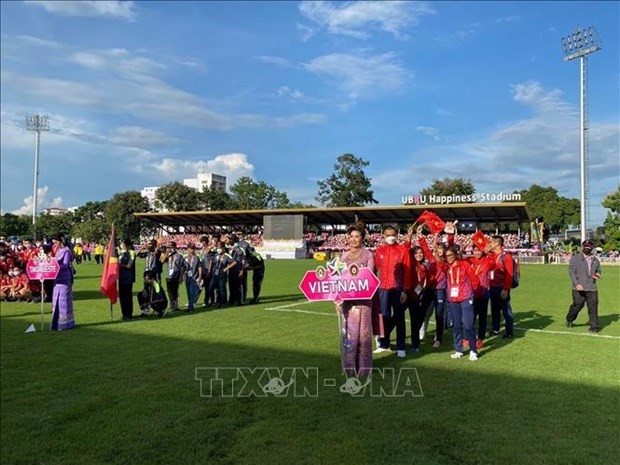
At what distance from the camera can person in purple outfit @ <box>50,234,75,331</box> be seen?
31.7ft

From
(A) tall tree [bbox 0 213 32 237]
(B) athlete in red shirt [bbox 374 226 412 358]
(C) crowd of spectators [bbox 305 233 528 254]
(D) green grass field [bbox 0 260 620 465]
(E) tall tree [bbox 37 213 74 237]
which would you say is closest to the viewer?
(D) green grass field [bbox 0 260 620 465]

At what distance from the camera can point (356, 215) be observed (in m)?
61.5

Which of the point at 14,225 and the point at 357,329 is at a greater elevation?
the point at 14,225

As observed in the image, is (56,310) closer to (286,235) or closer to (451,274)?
(451,274)

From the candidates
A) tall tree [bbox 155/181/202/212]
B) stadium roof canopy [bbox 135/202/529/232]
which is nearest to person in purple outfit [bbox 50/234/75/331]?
stadium roof canopy [bbox 135/202/529/232]

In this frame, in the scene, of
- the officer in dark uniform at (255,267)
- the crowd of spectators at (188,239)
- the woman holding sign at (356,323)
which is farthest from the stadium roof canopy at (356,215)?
the woman holding sign at (356,323)

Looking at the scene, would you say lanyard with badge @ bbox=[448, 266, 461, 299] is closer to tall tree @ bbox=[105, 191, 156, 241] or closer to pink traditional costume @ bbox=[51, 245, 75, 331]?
pink traditional costume @ bbox=[51, 245, 75, 331]

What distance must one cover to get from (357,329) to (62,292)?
639 cm

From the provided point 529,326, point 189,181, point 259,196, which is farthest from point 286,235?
point 189,181

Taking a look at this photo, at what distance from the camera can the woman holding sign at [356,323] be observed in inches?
253

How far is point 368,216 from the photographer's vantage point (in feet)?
202

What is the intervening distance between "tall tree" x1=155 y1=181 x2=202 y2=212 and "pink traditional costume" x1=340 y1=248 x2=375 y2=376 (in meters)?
79.1

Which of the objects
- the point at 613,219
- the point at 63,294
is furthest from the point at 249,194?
the point at 63,294

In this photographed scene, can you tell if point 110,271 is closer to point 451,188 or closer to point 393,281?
point 393,281
